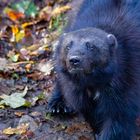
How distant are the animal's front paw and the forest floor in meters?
0.06

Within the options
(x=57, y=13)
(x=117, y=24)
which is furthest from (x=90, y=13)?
(x=57, y=13)

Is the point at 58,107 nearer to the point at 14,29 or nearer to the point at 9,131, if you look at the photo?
the point at 9,131

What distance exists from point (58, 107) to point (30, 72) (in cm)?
87

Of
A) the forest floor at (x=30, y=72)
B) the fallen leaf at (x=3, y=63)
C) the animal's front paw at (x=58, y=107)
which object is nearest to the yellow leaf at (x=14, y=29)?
the forest floor at (x=30, y=72)

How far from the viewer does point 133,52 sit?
206 inches

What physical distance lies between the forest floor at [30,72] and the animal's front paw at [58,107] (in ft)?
0.18

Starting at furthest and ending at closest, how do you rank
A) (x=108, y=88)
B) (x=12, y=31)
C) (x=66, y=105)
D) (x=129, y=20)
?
(x=12, y=31) → (x=66, y=105) → (x=129, y=20) → (x=108, y=88)

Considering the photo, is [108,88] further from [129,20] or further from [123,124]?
[129,20]

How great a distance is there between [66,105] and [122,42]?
1.12 m

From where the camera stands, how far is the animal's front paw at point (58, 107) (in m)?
5.91

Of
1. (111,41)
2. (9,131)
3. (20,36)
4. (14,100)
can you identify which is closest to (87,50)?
(111,41)

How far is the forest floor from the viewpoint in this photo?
565 centimetres

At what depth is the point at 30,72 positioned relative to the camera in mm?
6680

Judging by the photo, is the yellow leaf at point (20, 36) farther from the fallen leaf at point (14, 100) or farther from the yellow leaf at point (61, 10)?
the fallen leaf at point (14, 100)
